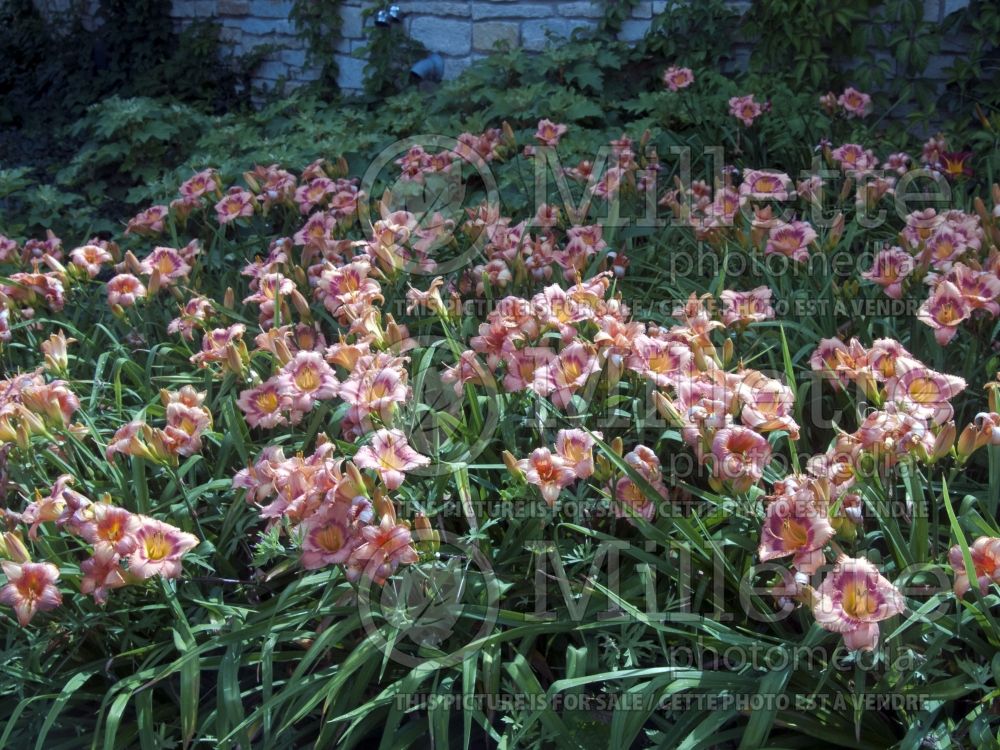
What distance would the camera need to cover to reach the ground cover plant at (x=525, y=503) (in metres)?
1.58

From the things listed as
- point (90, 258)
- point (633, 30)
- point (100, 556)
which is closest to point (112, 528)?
point (100, 556)

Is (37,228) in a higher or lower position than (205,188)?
lower

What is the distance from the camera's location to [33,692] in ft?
6.23

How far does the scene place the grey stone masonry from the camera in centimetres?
512

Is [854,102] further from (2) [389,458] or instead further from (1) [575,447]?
(2) [389,458]

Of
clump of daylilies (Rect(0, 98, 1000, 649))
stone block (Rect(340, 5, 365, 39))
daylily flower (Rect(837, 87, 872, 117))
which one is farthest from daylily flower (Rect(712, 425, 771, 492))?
stone block (Rect(340, 5, 365, 39))

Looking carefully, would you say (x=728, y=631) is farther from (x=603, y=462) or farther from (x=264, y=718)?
(x=264, y=718)

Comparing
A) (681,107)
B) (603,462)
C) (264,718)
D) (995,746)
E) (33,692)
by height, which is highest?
(681,107)

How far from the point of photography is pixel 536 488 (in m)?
1.83

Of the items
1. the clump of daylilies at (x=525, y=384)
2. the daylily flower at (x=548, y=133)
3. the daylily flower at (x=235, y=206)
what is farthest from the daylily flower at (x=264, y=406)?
the daylily flower at (x=548, y=133)

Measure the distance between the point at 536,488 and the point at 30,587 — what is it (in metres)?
0.93

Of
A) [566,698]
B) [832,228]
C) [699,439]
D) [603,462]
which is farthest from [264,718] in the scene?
[832,228]

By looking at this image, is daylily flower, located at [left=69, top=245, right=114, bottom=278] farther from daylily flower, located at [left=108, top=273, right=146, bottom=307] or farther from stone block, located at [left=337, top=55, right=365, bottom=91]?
stone block, located at [left=337, top=55, right=365, bottom=91]

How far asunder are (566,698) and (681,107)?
318 cm
